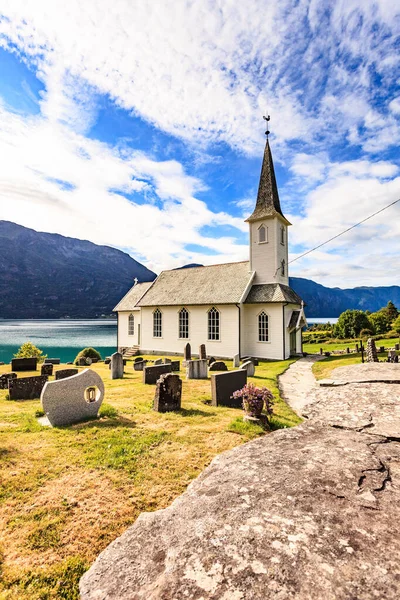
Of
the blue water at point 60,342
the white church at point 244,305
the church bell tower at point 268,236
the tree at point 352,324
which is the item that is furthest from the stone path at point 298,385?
the blue water at point 60,342

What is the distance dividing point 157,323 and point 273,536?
27.3 metres

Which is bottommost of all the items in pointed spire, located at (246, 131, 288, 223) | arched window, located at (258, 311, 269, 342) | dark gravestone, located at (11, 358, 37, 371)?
dark gravestone, located at (11, 358, 37, 371)

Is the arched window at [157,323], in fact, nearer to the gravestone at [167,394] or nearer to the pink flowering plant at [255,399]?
the gravestone at [167,394]

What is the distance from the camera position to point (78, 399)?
8484 mm

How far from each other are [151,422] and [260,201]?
2376 centimetres

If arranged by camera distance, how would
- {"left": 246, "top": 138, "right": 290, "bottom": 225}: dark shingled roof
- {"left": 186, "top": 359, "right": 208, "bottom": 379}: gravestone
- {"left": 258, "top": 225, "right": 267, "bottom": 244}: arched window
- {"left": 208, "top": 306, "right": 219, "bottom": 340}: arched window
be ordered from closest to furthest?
{"left": 186, "top": 359, "right": 208, "bottom": 379}: gravestone
{"left": 208, "top": 306, "right": 219, "bottom": 340}: arched window
{"left": 258, "top": 225, "right": 267, "bottom": 244}: arched window
{"left": 246, "top": 138, "right": 290, "bottom": 225}: dark shingled roof

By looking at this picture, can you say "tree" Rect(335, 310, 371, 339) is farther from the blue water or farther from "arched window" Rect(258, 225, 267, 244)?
the blue water

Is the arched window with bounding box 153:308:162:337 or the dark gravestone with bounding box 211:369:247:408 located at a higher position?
the arched window with bounding box 153:308:162:337

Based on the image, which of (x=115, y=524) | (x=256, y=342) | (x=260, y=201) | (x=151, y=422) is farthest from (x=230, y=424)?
(x=260, y=201)

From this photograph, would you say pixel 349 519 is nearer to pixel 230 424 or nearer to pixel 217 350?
pixel 230 424

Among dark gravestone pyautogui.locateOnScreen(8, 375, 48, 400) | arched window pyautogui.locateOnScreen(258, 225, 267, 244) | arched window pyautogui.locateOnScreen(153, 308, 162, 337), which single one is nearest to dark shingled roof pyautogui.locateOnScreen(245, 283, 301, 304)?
arched window pyautogui.locateOnScreen(258, 225, 267, 244)

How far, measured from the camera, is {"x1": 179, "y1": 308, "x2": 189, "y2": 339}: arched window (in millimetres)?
27875

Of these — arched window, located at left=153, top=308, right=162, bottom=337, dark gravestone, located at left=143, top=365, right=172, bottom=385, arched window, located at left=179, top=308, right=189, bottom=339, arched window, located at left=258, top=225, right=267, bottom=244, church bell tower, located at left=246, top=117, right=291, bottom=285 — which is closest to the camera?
dark gravestone, located at left=143, top=365, right=172, bottom=385

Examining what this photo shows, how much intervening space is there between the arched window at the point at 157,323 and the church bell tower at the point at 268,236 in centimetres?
977
